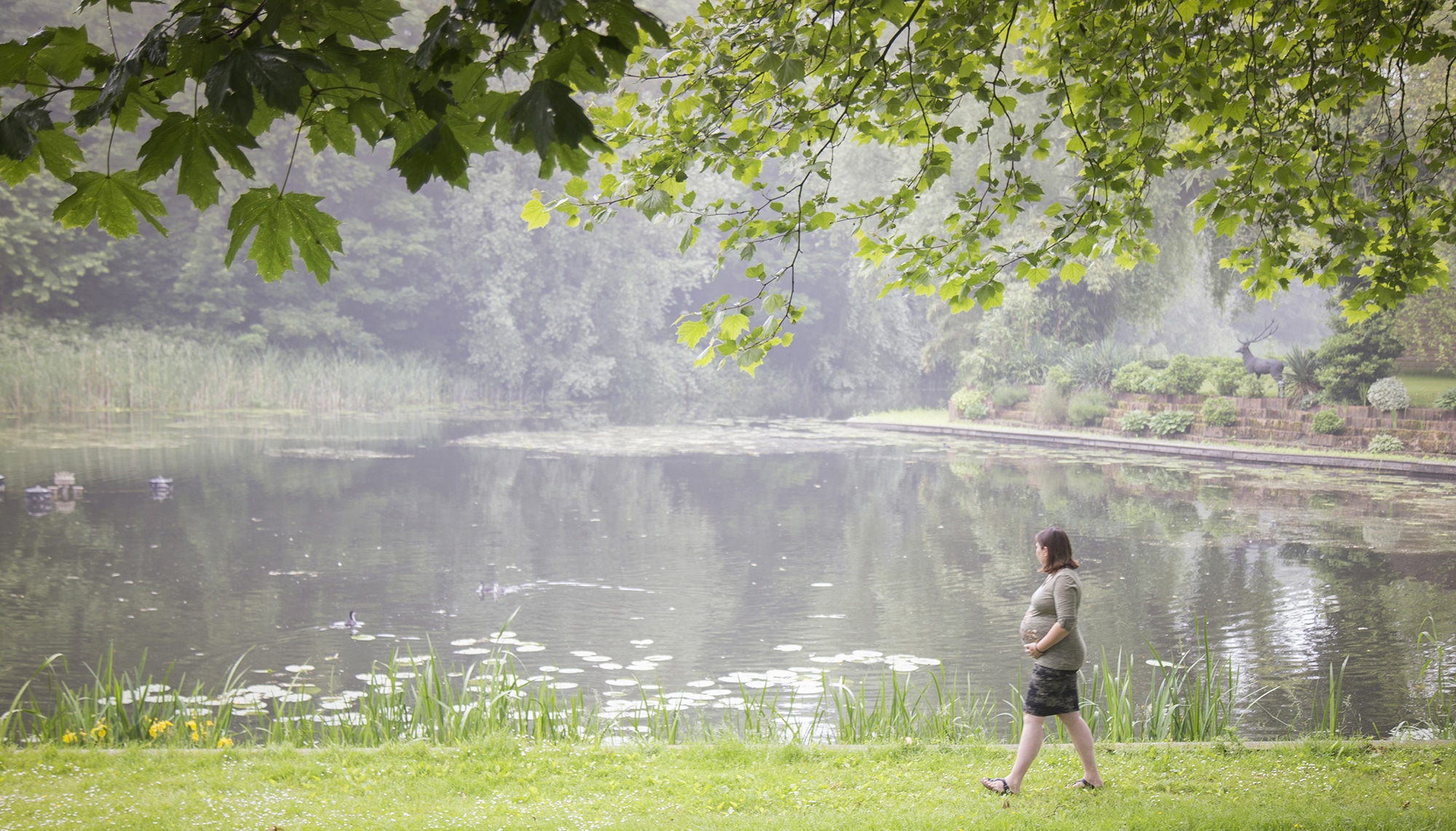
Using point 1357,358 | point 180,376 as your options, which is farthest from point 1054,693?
point 180,376

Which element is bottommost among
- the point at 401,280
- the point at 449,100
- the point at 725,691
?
the point at 725,691

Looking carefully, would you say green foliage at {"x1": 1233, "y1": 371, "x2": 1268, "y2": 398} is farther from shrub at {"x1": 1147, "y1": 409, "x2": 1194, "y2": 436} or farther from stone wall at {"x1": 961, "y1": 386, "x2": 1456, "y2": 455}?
shrub at {"x1": 1147, "y1": 409, "x2": 1194, "y2": 436}

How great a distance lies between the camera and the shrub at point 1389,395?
874 inches

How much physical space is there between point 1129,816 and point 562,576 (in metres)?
7.21

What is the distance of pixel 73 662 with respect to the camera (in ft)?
23.8

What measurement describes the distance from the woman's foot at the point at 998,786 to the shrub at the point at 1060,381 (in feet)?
87.2

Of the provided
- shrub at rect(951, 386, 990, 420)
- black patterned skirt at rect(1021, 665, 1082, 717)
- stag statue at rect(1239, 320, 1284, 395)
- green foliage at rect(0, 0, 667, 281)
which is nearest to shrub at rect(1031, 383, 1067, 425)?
shrub at rect(951, 386, 990, 420)

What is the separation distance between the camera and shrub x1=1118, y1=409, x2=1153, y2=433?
26.7 meters

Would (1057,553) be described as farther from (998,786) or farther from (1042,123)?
(1042,123)

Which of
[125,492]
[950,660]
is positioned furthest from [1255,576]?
[125,492]

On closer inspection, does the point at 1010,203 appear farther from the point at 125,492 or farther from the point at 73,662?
the point at 125,492

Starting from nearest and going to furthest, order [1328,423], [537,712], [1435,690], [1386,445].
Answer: [537,712] → [1435,690] → [1386,445] → [1328,423]

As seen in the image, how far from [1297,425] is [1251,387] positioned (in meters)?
2.07

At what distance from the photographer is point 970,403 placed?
31906 millimetres
